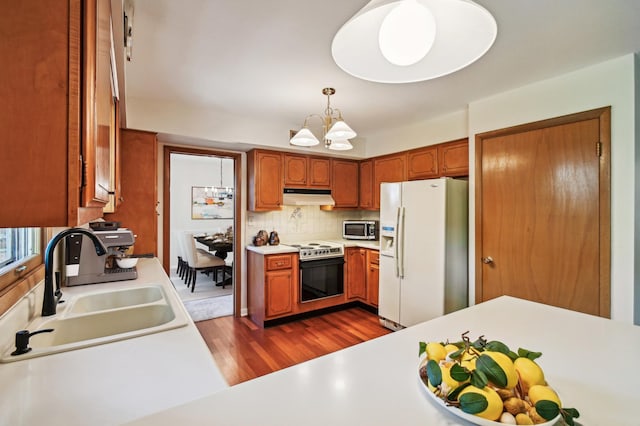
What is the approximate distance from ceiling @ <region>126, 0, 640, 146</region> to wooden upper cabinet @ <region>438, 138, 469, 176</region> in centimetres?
40

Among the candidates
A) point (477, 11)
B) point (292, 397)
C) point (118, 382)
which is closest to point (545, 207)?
point (477, 11)

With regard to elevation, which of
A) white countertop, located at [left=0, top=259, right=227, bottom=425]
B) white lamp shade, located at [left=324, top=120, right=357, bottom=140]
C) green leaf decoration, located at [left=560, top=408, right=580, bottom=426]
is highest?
white lamp shade, located at [left=324, top=120, right=357, bottom=140]

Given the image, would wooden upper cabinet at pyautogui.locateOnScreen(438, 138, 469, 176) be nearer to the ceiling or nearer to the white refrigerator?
the white refrigerator

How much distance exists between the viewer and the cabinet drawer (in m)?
3.40

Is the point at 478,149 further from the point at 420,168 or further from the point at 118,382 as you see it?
the point at 118,382

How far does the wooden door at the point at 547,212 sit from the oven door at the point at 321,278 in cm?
164

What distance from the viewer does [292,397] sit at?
2.41 feet

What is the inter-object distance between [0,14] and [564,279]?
3183 mm

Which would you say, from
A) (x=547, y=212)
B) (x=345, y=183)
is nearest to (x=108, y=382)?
(x=547, y=212)

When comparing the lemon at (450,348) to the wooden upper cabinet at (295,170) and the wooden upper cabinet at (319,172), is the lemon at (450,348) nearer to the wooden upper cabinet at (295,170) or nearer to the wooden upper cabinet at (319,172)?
the wooden upper cabinet at (295,170)

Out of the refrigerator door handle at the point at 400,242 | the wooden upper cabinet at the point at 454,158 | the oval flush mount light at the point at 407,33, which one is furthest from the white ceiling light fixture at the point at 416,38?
the wooden upper cabinet at the point at 454,158

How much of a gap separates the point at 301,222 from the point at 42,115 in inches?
148

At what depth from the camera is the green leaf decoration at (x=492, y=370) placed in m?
0.61

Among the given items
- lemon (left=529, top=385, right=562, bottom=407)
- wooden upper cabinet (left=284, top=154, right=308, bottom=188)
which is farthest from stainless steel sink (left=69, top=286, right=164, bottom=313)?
wooden upper cabinet (left=284, top=154, right=308, bottom=188)
